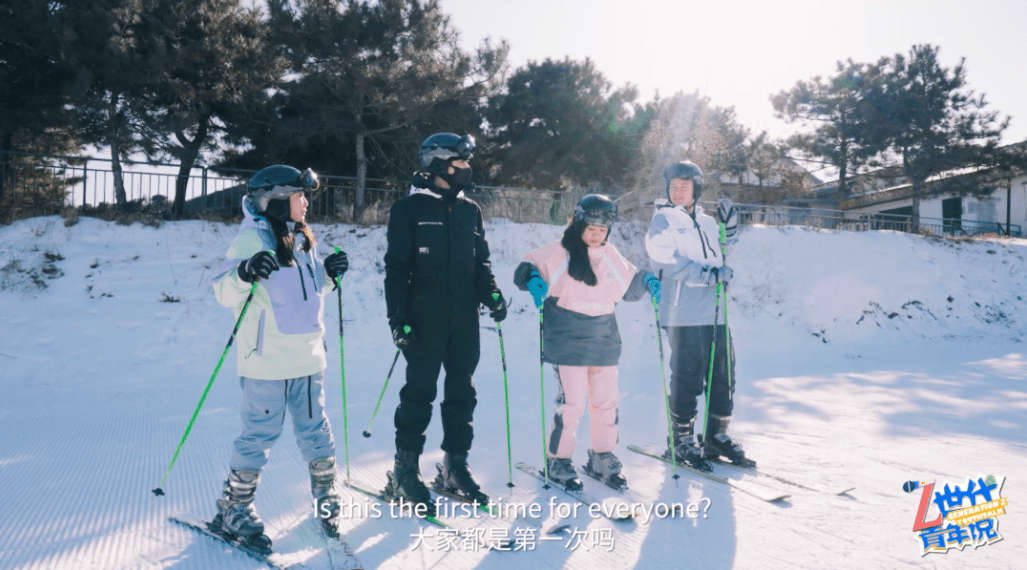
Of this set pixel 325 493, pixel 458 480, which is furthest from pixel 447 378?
pixel 325 493

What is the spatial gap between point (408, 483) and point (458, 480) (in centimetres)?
29

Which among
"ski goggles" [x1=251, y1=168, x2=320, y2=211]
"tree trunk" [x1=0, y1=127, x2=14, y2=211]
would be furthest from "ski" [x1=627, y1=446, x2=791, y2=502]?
"tree trunk" [x1=0, y1=127, x2=14, y2=211]

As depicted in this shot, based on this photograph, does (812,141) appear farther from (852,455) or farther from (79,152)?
(79,152)

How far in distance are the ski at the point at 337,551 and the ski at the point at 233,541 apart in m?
0.18

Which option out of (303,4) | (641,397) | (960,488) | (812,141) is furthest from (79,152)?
(812,141)

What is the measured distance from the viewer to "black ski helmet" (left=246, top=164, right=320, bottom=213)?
2.86 metres

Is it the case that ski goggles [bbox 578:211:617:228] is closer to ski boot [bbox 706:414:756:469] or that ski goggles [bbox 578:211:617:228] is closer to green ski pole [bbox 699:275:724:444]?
green ski pole [bbox 699:275:724:444]

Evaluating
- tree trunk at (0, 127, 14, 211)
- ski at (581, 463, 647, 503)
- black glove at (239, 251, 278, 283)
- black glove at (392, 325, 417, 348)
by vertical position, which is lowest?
ski at (581, 463, 647, 503)

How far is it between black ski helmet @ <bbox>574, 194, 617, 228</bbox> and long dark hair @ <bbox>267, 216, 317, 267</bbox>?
1590 mm

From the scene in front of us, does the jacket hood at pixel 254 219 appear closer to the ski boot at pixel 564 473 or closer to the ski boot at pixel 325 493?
the ski boot at pixel 325 493

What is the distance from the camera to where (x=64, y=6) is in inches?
433

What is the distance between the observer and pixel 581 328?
361 cm

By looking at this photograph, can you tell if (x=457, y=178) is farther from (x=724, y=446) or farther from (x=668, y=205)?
(x=724, y=446)

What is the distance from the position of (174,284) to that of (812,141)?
22.1m
